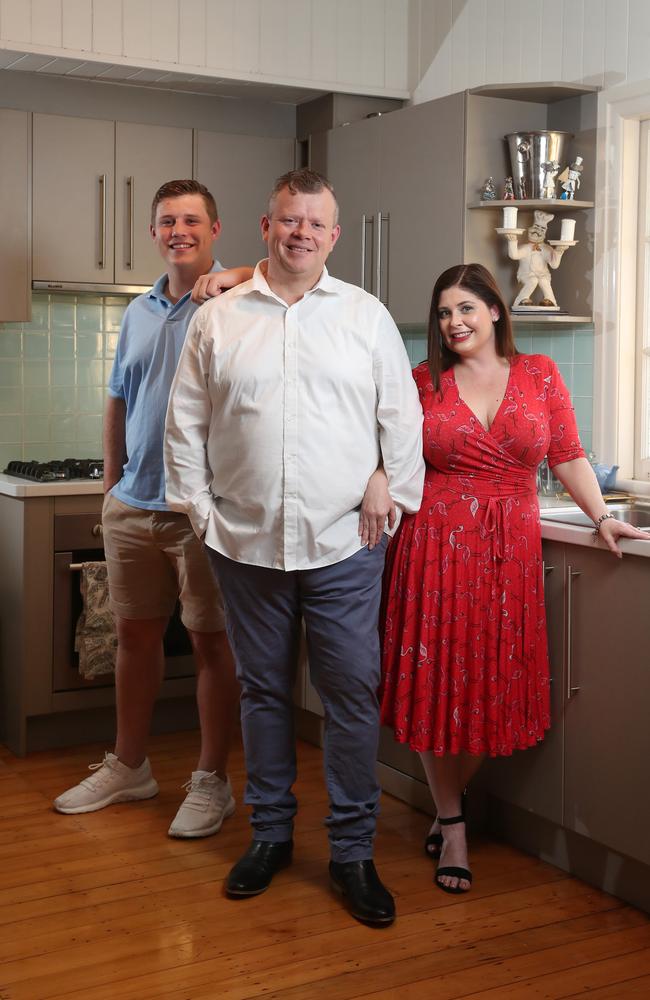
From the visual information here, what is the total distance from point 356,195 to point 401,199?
259 millimetres

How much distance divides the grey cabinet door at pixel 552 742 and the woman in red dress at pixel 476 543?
0.18 feet

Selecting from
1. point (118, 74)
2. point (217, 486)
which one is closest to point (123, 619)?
point (217, 486)

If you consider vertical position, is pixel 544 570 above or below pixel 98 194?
below

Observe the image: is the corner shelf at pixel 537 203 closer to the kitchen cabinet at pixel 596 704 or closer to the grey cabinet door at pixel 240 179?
the grey cabinet door at pixel 240 179

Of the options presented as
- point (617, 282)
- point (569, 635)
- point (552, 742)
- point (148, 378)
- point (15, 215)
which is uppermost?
point (15, 215)

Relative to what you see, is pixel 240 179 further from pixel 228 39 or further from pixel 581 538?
pixel 581 538

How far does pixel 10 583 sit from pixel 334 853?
165 cm

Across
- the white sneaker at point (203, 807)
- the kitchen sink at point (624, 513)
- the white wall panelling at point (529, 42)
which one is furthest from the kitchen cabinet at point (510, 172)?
the white sneaker at point (203, 807)

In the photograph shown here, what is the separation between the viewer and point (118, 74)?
156 inches

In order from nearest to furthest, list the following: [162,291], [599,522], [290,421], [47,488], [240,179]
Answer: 1. [290,421]
2. [599,522]
3. [162,291]
4. [47,488]
5. [240,179]

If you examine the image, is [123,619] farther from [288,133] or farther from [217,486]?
[288,133]

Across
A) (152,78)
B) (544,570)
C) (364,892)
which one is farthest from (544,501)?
(152,78)

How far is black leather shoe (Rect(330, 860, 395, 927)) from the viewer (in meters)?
2.55

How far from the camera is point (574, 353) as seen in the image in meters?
3.67
